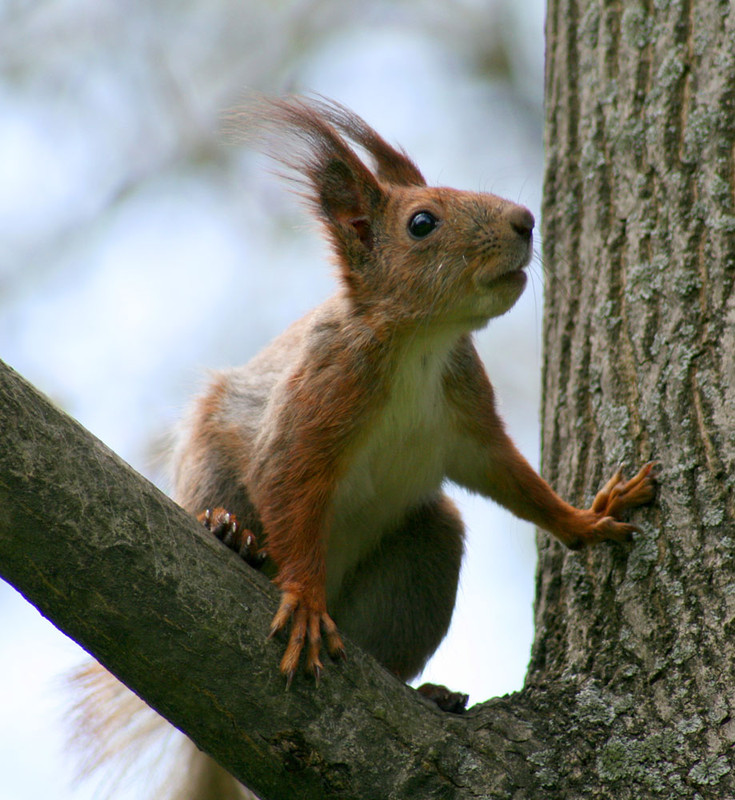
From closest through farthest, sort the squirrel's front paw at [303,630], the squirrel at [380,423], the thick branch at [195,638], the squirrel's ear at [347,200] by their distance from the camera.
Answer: the thick branch at [195,638]
the squirrel's front paw at [303,630]
the squirrel at [380,423]
the squirrel's ear at [347,200]

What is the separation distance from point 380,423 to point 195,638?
131 cm

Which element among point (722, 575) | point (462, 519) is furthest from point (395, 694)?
point (462, 519)

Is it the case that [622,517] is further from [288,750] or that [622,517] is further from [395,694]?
[288,750]

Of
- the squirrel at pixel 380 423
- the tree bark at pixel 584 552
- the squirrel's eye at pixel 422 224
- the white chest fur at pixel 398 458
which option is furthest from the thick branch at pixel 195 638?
the squirrel's eye at pixel 422 224

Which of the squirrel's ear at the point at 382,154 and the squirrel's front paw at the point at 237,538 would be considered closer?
the squirrel's front paw at the point at 237,538

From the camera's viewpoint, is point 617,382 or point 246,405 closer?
point 617,382

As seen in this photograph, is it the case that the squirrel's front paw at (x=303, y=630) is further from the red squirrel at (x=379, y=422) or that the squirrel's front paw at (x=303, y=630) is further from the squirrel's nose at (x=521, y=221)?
the squirrel's nose at (x=521, y=221)

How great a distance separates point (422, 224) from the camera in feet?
11.3

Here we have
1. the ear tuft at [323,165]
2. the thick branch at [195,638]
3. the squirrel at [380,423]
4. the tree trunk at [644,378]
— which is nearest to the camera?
the thick branch at [195,638]

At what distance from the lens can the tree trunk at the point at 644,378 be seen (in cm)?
258

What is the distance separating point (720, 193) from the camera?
315 cm

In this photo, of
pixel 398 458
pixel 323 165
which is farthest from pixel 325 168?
pixel 398 458

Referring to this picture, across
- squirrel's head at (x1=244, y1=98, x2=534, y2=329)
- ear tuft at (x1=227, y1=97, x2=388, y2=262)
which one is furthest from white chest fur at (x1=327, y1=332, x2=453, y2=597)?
ear tuft at (x1=227, y1=97, x2=388, y2=262)

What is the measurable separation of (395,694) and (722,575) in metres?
1.00
